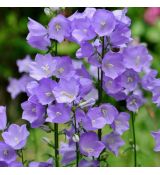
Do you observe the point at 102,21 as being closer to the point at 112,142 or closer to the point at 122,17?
the point at 122,17

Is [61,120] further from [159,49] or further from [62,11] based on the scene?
[159,49]

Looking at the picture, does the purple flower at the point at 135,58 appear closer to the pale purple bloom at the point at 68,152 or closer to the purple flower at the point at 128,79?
the purple flower at the point at 128,79

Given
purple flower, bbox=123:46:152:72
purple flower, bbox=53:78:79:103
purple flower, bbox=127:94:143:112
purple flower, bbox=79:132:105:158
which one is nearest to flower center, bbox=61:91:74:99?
purple flower, bbox=53:78:79:103

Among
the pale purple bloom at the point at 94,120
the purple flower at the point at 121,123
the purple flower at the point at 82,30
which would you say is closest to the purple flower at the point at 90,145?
the pale purple bloom at the point at 94,120

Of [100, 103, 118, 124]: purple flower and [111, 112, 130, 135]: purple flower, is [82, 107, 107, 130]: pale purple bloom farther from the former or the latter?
[111, 112, 130, 135]: purple flower

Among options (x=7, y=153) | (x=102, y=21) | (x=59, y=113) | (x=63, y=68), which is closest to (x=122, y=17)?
(x=102, y=21)
